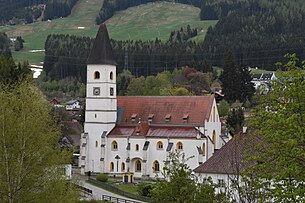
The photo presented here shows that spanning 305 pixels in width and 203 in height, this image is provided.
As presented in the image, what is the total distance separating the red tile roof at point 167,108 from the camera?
75.1 metres

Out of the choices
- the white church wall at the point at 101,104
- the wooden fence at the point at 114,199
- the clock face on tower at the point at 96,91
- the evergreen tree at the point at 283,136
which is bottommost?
the wooden fence at the point at 114,199

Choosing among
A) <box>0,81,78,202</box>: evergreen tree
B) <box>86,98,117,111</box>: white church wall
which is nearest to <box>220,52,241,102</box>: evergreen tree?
<box>86,98,117,111</box>: white church wall

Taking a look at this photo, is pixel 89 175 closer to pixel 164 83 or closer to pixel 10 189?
pixel 10 189

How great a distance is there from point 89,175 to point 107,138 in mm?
5229

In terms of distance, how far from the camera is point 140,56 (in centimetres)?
18562

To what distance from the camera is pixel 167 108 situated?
7712cm

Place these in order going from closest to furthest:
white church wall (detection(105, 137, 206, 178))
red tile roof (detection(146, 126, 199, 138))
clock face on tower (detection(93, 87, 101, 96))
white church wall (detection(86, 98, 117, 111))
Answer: white church wall (detection(105, 137, 206, 178)) → red tile roof (detection(146, 126, 199, 138)) → white church wall (detection(86, 98, 117, 111)) → clock face on tower (detection(93, 87, 101, 96))

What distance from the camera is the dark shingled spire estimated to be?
78.0m

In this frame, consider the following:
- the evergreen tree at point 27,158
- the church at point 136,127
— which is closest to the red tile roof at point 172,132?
the church at point 136,127

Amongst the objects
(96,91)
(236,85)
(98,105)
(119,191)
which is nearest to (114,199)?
(119,191)

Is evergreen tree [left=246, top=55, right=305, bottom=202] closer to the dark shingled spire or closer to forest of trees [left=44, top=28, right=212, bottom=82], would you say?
the dark shingled spire

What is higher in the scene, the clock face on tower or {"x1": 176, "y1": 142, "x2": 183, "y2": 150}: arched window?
the clock face on tower

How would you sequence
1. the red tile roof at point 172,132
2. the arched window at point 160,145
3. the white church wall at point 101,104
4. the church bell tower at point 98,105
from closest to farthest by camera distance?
the red tile roof at point 172,132
the arched window at point 160,145
the church bell tower at point 98,105
the white church wall at point 101,104

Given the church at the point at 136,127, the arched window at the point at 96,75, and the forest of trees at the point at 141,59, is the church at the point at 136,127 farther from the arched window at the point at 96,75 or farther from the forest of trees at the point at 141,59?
the forest of trees at the point at 141,59
